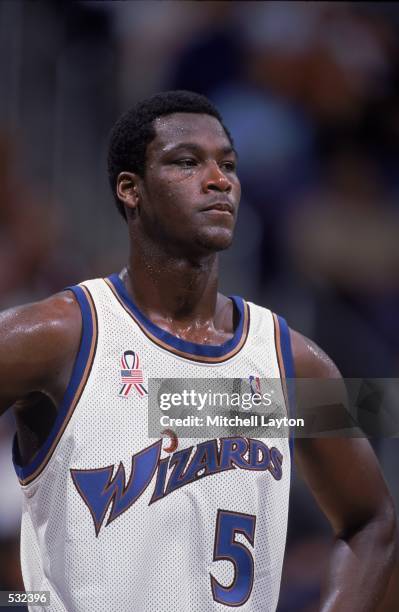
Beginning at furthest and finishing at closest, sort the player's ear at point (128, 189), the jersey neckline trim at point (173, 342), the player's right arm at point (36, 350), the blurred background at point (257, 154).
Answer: the blurred background at point (257, 154) → the player's ear at point (128, 189) → the jersey neckline trim at point (173, 342) → the player's right arm at point (36, 350)

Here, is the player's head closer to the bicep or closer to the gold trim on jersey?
the gold trim on jersey

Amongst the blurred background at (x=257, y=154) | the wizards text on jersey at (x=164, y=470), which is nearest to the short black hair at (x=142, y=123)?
the wizards text on jersey at (x=164, y=470)

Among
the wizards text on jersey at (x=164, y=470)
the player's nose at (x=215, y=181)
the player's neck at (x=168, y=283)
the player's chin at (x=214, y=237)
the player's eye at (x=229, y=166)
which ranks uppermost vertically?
the player's eye at (x=229, y=166)

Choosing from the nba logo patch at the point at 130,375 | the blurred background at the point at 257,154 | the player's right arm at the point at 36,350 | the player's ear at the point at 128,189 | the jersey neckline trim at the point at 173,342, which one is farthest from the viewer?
the blurred background at the point at 257,154

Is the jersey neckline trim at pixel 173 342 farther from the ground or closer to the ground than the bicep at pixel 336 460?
farther from the ground

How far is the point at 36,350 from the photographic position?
78.0 inches

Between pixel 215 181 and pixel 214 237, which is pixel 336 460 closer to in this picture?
pixel 214 237

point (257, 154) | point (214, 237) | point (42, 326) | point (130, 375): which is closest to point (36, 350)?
point (42, 326)

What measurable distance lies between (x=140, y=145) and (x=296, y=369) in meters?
0.69

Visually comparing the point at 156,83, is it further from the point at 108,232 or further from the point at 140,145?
the point at 140,145

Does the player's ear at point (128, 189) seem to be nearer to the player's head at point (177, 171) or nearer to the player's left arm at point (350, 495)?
the player's head at point (177, 171)

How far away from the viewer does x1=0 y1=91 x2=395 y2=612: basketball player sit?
1.98 metres

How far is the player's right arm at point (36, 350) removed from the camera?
196cm

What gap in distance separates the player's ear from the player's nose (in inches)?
8.1
